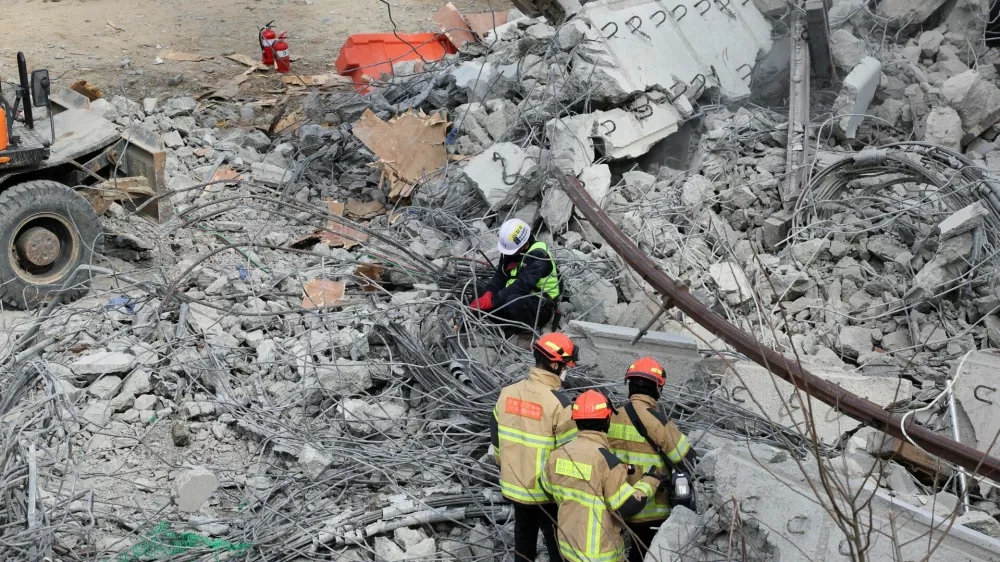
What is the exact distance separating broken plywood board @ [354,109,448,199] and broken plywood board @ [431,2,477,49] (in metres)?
3.93

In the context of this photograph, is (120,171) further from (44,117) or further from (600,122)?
(600,122)

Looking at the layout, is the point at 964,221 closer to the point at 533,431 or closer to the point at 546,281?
the point at 546,281

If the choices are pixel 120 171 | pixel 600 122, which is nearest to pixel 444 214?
pixel 600 122

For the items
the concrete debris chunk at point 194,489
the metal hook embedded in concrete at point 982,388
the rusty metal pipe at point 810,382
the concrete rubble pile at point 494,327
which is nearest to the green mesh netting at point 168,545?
the concrete rubble pile at point 494,327

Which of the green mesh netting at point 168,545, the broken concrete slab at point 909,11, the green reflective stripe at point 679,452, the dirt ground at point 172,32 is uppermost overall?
the broken concrete slab at point 909,11

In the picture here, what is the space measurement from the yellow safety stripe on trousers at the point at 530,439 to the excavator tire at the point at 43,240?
181 inches

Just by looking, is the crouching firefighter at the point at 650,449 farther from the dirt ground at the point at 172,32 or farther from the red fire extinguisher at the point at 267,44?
the red fire extinguisher at the point at 267,44

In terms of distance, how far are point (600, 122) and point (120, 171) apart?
179 inches

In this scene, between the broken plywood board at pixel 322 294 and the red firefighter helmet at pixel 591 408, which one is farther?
the broken plywood board at pixel 322 294

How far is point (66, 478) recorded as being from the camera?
235 inches

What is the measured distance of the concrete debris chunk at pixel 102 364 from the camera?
22.2ft

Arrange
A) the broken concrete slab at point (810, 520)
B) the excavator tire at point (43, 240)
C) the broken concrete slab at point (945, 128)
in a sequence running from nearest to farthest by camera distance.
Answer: the broken concrete slab at point (810, 520), the excavator tire at point (43, 240), the broken concrete slab at point (945, 128)

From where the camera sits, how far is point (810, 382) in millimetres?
5098

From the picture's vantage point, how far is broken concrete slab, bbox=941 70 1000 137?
28.3 feet
